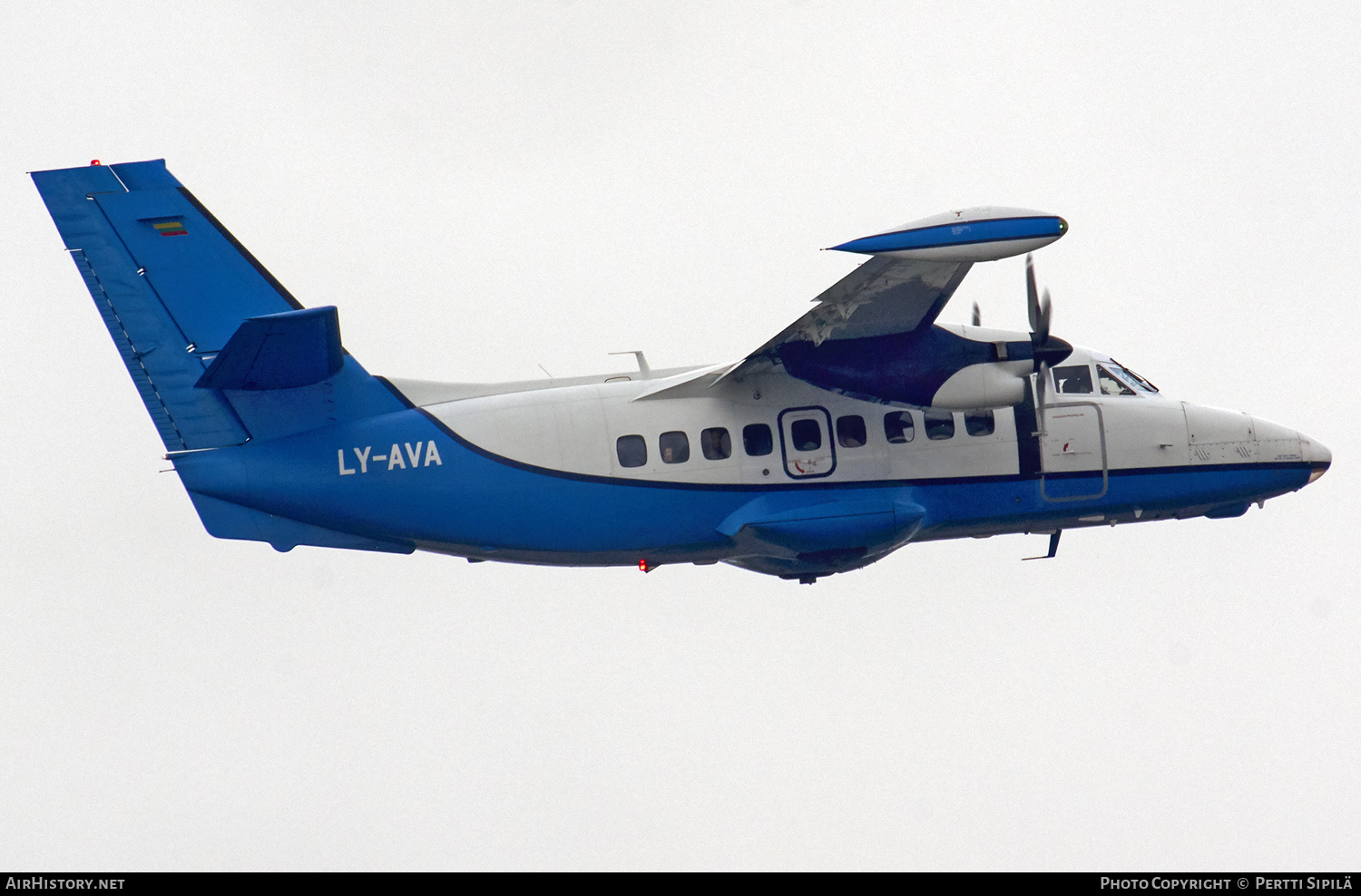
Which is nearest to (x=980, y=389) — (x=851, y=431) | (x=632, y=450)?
(x=851, y=431)

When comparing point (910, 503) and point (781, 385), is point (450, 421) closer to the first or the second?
point (781, 385)

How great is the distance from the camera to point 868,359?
2178 centimetres

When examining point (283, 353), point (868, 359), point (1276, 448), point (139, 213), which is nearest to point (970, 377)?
point (868, 359)

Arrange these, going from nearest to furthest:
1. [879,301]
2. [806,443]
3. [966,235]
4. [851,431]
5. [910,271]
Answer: [966,235], [910,271], [879,301], [806,443], [851,431]

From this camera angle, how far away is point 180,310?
21.2m

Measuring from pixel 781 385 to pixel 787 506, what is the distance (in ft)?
5.33

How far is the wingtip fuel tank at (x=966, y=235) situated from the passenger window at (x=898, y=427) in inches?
126

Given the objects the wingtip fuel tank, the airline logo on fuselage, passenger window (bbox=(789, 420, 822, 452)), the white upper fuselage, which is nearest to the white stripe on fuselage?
the white upper fuselage

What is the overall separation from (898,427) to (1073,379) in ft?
9.80

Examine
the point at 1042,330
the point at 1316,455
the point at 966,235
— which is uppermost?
the point at 966,235

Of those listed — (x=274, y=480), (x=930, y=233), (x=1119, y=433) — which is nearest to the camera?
(x=930, y=233)

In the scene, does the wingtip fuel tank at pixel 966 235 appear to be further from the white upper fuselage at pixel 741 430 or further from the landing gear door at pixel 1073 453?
the landing gear door at pixel 1073 453

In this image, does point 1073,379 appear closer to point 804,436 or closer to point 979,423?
point 979,423

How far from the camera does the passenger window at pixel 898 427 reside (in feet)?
72.4
